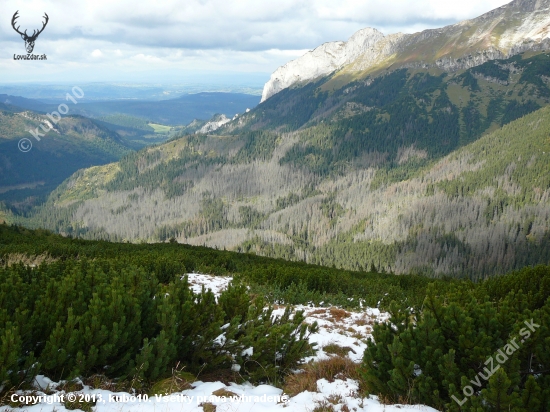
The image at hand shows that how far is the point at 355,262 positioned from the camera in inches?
7111

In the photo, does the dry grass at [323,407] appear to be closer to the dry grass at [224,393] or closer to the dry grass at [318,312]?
the dry grass at [224,393]

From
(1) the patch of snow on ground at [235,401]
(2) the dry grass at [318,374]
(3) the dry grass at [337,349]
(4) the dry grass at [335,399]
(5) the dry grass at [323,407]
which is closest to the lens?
(1) the patch of snow on ground at [235,401]

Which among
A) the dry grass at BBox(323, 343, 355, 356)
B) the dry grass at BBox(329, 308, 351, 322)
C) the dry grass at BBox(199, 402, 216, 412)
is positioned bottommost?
the dry grass at BBox(329, 308, 351, 322)

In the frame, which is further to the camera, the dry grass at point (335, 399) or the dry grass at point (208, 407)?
the dry grass at point (335, 399)

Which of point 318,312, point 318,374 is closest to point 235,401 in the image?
point 318,374

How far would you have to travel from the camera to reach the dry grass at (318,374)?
7.67 meters

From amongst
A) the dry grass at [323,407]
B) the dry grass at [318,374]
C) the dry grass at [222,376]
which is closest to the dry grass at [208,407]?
the dry grass at [222,376]

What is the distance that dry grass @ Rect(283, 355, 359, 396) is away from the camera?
7.67 meters

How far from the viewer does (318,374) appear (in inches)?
332

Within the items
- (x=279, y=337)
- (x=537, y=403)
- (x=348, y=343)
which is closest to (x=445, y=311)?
(x=537, y=403)

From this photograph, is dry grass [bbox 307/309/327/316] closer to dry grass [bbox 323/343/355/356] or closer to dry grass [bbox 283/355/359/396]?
dry grass [bbox 323/343/355/356]

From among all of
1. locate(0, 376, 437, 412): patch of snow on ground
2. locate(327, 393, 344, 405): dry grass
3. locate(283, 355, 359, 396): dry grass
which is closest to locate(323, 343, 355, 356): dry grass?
locate(283, 355, 359, 396): dry grass

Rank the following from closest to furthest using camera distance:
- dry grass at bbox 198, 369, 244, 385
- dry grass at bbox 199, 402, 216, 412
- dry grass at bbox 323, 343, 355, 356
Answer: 1. dry grass at bbox 199, 402, 216, 412
2. dry grass at bbox 198, 369, 244, 385
3. dry grass at bbox 323, 343, 355, 356

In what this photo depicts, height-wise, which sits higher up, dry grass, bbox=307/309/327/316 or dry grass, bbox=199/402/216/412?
dry grass, bbox=199/402/216/412
